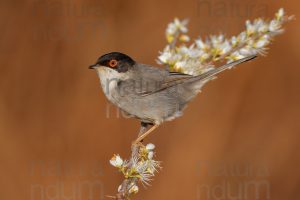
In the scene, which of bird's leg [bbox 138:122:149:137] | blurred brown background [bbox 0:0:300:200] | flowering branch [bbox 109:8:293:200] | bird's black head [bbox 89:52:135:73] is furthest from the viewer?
Answer: blurred brown background [bbox 0:0:300:200]

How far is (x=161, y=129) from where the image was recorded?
22.4 ft

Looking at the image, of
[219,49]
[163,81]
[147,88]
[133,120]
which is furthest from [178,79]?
[133,120]

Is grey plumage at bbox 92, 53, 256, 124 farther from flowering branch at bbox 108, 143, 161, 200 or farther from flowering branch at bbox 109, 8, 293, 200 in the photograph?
flowering branch at bbox 108, 143, 161, 200

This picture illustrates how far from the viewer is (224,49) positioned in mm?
4625

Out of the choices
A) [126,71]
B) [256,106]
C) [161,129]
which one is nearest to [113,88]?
[126,71]

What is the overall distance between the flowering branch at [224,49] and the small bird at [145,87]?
0.11 meters

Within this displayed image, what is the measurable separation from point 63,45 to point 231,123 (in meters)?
2.82

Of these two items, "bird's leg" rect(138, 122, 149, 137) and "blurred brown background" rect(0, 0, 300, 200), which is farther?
"blurred brown background" rect(0, 0, 300, 200)

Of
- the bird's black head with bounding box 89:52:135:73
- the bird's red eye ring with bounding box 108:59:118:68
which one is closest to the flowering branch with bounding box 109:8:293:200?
the bird's black head with bounding box 89:52:135:73

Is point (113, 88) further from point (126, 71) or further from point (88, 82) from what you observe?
point (88, 82)

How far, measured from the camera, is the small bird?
4.78 meters

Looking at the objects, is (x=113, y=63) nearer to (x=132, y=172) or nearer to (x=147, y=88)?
(x=147, y=88)

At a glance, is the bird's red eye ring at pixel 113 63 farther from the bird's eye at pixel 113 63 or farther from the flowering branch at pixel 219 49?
the flowering branch at pixel 219 49

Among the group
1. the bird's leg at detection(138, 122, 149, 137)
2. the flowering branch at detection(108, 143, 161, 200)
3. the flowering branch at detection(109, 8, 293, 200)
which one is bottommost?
the flowering branch at detection(108, 143, 161, 200)
